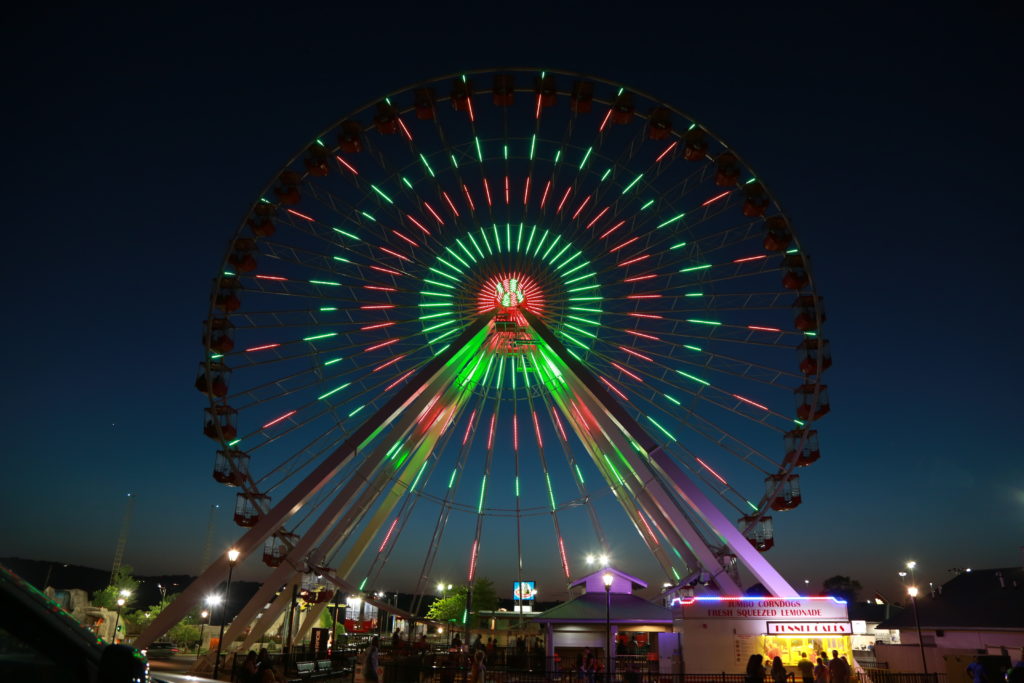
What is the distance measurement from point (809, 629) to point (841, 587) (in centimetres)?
9412

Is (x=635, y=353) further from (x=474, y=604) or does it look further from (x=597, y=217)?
(x=474, y=604)

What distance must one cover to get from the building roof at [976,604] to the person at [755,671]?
55.9ft

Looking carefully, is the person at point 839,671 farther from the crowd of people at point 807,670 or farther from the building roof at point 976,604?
the building roof at point 976,604

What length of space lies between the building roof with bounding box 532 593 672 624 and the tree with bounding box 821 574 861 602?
87058mm

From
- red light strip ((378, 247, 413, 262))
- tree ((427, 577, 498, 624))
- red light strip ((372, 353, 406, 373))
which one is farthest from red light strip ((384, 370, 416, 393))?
tree ((427, 577, 498, 624))

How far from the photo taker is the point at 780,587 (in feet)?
71.1

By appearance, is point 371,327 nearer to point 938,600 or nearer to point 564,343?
point 564,343

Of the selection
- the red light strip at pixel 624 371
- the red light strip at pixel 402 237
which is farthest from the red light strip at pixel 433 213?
the red light strip at pixel 624 371

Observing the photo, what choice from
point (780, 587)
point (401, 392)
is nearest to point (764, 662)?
point (780, 587)

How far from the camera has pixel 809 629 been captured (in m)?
21.0

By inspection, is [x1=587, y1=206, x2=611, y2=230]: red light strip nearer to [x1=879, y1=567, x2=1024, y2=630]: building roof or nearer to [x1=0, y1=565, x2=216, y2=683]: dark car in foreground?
[x1=879, y1=567, x2=1024, y2=630]: building roof

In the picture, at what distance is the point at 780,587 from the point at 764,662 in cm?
227

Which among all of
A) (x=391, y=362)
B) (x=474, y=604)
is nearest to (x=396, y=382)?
(x=391, y=362)

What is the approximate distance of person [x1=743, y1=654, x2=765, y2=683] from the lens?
61.5 feet
